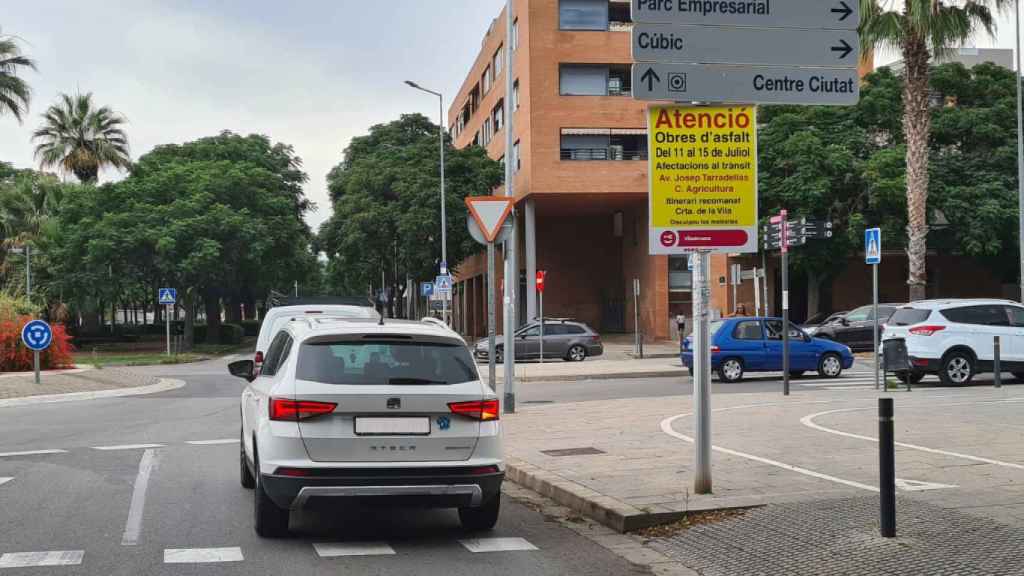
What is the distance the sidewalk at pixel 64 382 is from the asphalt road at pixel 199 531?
11068 millimetres

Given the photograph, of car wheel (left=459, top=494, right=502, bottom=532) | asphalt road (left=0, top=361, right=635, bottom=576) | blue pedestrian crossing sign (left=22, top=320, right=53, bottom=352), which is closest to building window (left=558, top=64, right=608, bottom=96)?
blue pedestrian crossing sign (left=22, top=320, right=53, bottom=352)

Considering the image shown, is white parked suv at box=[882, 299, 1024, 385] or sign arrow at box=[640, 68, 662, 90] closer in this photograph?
sign arrow at box=[640, 68, 662, 90]

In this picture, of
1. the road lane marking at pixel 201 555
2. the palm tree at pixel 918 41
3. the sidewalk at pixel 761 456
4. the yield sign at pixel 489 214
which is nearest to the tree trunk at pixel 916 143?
the palm tree at pixel 918 41

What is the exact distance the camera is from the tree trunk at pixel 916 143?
103 ft

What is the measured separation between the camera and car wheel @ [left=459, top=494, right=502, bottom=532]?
7.86 metres

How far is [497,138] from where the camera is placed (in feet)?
186

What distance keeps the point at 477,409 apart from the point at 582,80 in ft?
136

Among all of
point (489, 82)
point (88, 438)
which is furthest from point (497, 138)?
point (88, 438)

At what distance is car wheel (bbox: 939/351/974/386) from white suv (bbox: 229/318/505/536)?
15810 mm

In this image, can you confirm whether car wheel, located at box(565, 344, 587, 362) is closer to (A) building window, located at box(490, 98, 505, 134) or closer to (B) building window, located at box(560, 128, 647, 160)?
(B) building window, located at box(560, 128, 647, 160)

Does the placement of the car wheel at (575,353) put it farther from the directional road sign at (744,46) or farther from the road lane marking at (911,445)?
the directional road sign at (744,46)

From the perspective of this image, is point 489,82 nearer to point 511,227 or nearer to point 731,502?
point 511,227

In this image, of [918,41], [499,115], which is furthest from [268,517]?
[499,115]

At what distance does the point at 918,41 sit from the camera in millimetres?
30797
